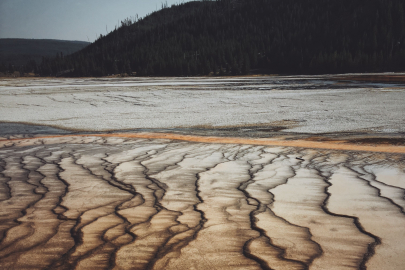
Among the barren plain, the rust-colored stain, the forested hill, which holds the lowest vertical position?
the rust-colored stain

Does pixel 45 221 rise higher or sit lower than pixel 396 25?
lower

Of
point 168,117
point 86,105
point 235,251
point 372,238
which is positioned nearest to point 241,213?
point 235,251

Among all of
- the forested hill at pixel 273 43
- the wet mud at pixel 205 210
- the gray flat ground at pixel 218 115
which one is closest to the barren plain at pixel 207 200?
the wet mud at pixel 205 210

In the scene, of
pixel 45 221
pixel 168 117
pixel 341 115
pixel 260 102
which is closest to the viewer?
pixel 45 221

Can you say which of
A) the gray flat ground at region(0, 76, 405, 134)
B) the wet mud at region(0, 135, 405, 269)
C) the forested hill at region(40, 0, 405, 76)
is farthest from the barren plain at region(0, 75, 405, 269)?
the forested hill at region(40, 0, 405, 76)

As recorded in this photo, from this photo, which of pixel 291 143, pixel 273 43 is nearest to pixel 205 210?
pixel 291 143

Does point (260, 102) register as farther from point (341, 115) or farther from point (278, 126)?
point (278, 126)

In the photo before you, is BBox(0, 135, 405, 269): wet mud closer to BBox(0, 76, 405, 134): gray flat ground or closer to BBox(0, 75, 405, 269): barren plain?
BBox(0, 75, 405, 269): barren plain
